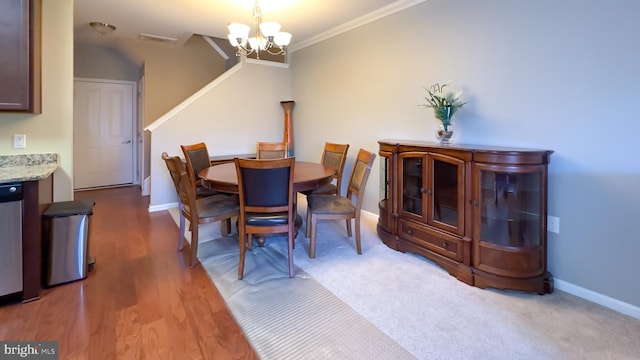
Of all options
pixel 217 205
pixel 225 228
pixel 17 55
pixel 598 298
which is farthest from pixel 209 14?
pixel 598 298

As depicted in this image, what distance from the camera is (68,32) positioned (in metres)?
2.87

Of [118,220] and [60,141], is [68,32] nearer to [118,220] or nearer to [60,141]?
[60,141]

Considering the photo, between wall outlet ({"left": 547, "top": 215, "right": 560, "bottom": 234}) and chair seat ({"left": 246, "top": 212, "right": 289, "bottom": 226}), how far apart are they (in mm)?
1993

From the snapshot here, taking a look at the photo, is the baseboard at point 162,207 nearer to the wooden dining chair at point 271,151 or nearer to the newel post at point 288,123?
the wooden dining chair at point 271,151

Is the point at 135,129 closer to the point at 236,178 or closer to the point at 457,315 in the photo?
the point at 236,178

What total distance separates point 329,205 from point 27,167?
8.04 ft

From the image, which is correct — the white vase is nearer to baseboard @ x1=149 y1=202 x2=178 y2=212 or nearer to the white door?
baseboard @ x1=149 y1=202 x2=178 y2=212

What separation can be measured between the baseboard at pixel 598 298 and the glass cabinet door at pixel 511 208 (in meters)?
0.38

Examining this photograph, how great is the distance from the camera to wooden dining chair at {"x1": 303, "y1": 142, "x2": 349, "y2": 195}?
3701 mm

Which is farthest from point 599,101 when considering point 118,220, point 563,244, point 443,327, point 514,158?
point 118,220

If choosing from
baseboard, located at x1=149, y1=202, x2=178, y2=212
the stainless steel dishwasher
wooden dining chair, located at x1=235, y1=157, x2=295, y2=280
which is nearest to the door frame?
baseboard, located at x1=149, y1=202, x2=178, y2=212

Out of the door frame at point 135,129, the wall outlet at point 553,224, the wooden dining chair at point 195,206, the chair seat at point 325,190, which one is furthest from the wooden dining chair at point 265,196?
the door frame at point 135,129

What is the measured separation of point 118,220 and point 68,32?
2.23 m

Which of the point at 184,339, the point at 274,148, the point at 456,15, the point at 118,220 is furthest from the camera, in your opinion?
the point at 274,148
